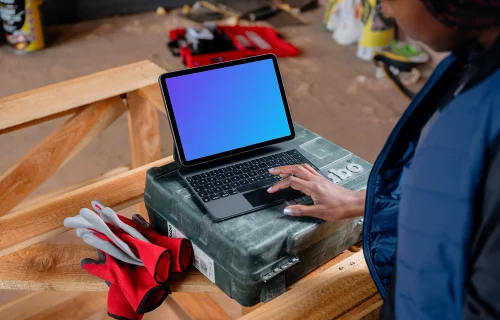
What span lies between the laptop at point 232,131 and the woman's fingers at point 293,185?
0.01 metres

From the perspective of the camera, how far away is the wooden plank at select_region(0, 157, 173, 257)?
1.12m

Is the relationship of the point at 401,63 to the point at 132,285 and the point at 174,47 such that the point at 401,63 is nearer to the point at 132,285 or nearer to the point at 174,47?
the point at 174,47

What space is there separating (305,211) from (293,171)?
0.11 meters

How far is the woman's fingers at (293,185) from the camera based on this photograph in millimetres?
988

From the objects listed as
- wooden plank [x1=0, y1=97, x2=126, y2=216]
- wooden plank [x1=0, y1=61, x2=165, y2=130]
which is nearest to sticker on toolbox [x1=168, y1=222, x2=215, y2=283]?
wooden plank [x1=0, y1=61, x2=165, y2=130]

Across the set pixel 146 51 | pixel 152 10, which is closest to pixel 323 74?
pixel 146 51

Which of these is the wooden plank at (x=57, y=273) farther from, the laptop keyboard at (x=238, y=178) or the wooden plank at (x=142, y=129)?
the wooden plank at (x=142, y=129)

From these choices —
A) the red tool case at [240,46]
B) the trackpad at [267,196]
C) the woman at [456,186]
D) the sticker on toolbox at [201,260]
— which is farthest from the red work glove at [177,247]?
the red tool case at [240,46]

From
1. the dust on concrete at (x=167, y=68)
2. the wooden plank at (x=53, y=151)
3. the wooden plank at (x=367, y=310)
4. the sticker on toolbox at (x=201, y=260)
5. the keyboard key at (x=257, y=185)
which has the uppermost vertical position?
the keyboard key at (x=257, y=185)

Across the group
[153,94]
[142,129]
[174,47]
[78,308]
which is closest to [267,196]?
[153,94]

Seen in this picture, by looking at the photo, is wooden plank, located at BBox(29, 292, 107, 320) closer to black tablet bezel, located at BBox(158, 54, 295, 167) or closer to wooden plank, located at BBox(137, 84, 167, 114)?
wooden plank, located at BBox(137, 84, 167, 114)

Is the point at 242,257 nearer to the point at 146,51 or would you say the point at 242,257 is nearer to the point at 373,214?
the point at 373,214

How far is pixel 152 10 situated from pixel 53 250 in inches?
129

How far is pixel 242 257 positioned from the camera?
35.4 inches
